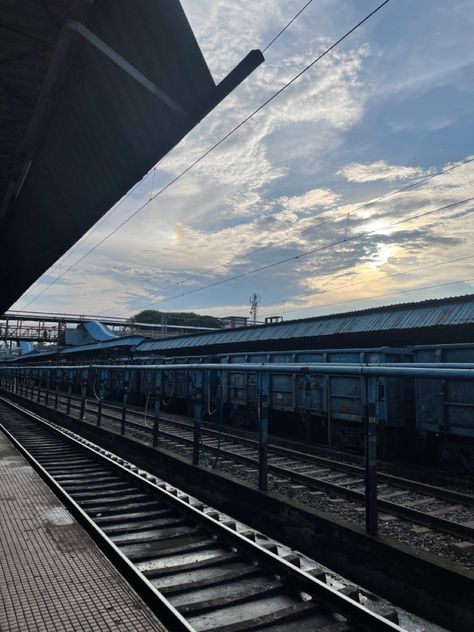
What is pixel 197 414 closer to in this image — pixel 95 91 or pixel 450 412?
pixel 450 412

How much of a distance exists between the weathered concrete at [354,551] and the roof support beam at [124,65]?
584 cm

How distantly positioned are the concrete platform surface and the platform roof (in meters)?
5.56

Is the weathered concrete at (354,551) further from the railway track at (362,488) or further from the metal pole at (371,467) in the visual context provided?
the railway track at (362,488)

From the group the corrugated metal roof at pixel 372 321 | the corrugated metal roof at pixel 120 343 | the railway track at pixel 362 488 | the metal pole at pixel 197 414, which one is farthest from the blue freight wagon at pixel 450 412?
the corrugated metal roof at pixel 120 343

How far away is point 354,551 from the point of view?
530cm

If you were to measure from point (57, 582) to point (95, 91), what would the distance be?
274 inches

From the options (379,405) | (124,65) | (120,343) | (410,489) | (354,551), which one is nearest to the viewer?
(354,551)

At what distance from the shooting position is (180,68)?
607 centimetres

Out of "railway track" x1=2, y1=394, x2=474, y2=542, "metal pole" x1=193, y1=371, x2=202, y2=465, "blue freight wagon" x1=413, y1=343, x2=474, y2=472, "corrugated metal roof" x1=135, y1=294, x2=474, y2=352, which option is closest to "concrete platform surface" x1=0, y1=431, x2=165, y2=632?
"metal pole" x1=193, y1=371, x2=202, y2=465

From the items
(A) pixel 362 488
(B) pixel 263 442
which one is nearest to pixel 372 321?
(A) pixel 362 488

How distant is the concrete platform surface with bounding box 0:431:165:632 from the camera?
3.46 metres

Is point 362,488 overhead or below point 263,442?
below

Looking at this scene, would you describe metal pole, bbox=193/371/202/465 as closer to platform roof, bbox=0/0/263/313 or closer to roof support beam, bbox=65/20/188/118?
platform roof, bbox=0/0/263/313

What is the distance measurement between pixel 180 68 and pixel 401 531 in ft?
22.6
